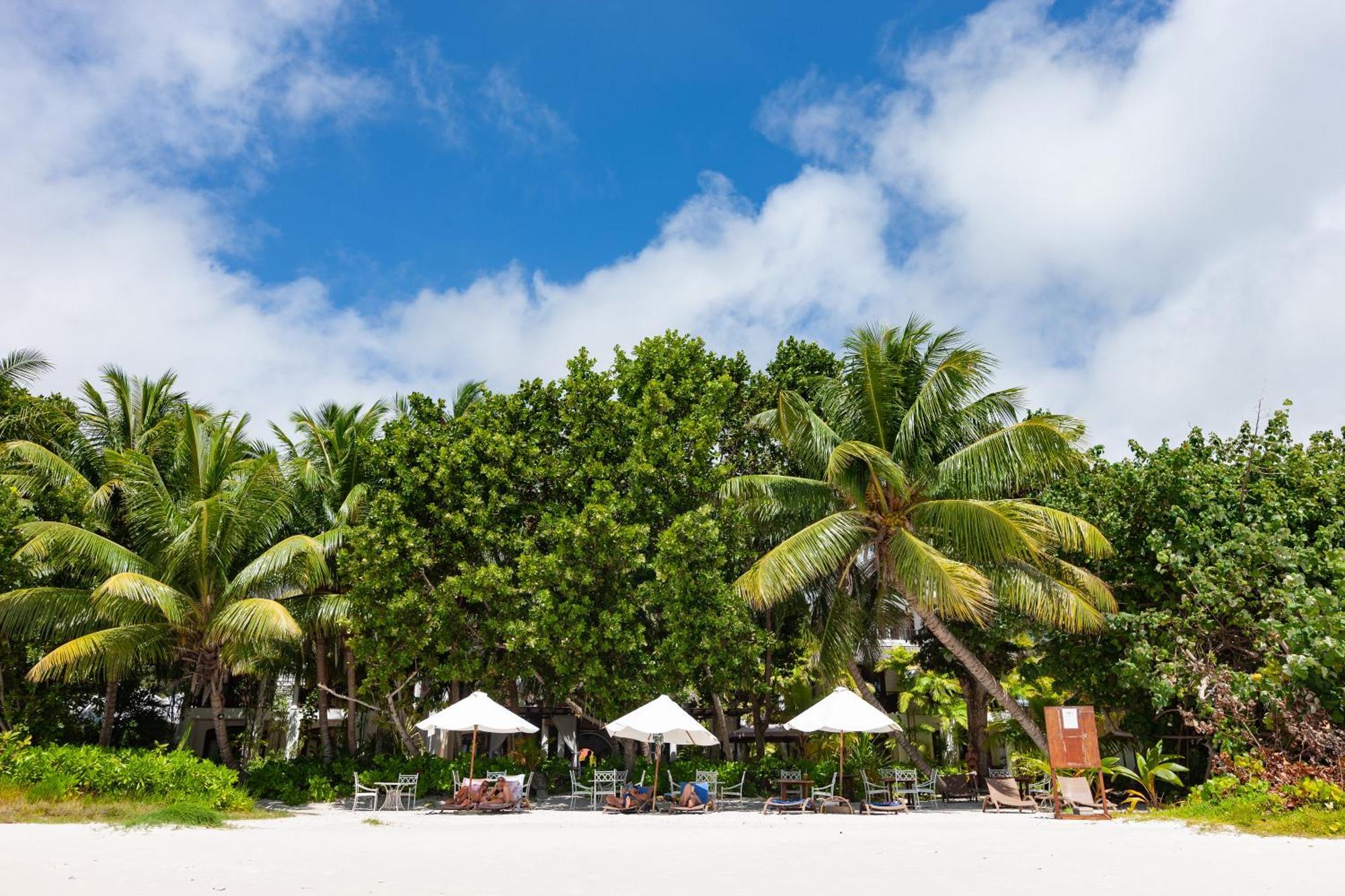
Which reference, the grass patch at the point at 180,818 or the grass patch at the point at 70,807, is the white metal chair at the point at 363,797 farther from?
the grass patch at the point at 180,818

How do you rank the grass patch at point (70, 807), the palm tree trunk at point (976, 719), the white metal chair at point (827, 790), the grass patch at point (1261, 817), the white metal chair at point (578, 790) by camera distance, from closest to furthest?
the grass patch at point (1261, 817) < the grass patch at point (70, 807) < the white metal chair at point (827, 790) < the white metal chair at point (578, 790) < the palm tree trunk at point (976, 719)

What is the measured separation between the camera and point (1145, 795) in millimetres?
17703

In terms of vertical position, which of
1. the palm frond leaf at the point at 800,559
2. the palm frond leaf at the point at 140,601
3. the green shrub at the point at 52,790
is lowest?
the green shrub at the point at 52,790

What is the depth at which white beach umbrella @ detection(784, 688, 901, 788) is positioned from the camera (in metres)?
16.4

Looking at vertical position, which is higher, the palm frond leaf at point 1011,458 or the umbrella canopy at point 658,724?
the palm frond leaf at point 1011,458

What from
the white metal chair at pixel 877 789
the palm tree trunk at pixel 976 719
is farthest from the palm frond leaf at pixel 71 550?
the palm tree trunk at pixel 976 719

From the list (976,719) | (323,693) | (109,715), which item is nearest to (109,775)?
(109,715)

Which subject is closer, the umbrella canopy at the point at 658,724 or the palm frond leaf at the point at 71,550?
the umbrella canopy at the point at 658,724

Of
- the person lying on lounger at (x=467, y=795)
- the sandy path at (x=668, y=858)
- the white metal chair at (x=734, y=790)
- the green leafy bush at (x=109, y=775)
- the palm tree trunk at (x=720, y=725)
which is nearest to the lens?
the sandy path at (x=668, y=858)

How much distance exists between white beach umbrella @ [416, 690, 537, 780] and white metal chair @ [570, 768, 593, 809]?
319 cm

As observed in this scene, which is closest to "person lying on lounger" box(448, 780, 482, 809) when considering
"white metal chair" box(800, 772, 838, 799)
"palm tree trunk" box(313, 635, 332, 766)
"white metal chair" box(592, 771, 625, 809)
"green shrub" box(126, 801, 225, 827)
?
"white metal chair" box(592, 771, 625, 809)

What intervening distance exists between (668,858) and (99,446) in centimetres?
A: 2034

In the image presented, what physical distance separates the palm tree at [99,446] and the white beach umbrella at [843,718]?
48.2ft

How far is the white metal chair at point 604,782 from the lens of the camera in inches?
758
